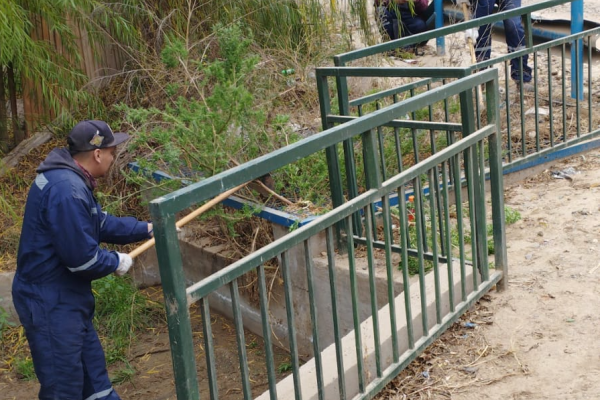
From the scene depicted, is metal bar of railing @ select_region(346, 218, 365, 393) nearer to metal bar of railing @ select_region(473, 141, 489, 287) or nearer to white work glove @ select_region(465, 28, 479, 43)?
metal bar of railing @ select_region(473, 141, 489, 287)

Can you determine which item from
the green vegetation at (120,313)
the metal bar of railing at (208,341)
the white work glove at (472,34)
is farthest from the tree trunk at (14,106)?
the metal bar of railing at (208,341)

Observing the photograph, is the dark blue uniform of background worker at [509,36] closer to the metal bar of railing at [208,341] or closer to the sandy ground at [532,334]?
the sandy ground at [532,334]

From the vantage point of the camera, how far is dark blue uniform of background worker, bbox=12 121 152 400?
12.7 feet

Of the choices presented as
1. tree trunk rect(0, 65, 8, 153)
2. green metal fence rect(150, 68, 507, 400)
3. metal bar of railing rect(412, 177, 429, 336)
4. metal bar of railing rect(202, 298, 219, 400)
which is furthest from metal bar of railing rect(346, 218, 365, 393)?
tree trunk rect(0, 65, 8, 153)

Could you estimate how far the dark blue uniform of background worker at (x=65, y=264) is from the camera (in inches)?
152

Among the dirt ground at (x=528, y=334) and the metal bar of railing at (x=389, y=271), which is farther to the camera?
the dirt ground at (x=528, y=334)

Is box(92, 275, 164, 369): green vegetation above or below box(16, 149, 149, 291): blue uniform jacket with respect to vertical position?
below

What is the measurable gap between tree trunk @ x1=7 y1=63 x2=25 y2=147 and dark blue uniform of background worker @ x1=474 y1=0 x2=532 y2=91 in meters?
4.55

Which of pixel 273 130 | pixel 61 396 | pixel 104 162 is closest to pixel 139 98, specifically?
pixel 273 130

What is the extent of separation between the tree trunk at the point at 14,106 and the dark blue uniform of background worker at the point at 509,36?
4.55 m

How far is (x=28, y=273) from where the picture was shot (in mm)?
4004

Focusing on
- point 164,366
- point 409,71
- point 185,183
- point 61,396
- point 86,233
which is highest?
point 409,71

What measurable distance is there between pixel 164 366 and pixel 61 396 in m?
2.15

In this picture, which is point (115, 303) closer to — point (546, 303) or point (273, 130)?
point (273, 130)
